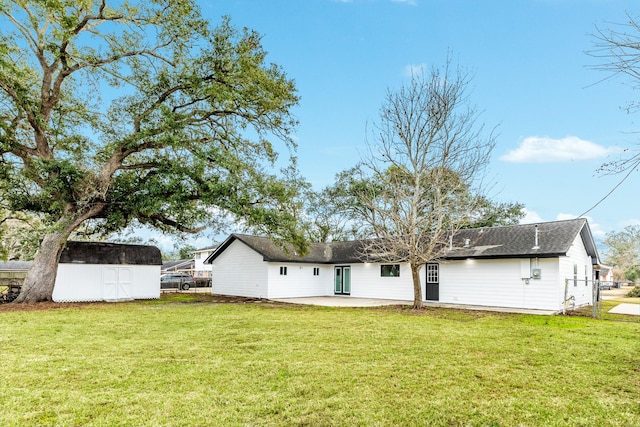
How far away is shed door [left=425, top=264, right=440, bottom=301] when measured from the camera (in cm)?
1802

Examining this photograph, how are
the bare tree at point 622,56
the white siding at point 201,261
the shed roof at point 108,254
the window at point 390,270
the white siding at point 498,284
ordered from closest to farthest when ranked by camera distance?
the bare tree at point 622,56 → the white siding at point 498,284 → the shed roof at point 108,254 → the window at point 390,270 → the white siding at point 201,261

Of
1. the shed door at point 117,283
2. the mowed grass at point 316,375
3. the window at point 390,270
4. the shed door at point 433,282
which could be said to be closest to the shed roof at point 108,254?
the shed door at point 117,283

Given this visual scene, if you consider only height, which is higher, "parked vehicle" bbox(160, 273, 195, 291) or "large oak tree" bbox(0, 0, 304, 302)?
"large oak tree" bbox(0, 0, 304, 302)

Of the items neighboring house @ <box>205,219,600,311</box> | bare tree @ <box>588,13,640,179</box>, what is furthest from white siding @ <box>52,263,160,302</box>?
bare tree @ <box>588,13,640,179</box>

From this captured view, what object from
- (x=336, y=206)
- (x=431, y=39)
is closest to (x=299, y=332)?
(x=431, y=39)

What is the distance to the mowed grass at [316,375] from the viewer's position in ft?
13.2

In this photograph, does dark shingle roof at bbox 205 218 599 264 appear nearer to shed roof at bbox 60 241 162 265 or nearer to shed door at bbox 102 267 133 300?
shed roof at bbox 60 241 162 265

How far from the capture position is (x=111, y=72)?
1606cm

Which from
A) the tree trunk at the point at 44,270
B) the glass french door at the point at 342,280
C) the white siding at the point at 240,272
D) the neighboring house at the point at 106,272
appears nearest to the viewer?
the tree trunk at the point at 44,270

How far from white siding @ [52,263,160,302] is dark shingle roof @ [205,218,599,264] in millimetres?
5110

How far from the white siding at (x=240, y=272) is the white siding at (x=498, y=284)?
9.28 meters

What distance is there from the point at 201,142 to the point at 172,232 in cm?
527

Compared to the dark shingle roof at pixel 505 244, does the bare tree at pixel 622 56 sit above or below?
above

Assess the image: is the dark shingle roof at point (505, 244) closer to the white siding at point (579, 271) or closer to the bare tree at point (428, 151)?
the white siding at point (579, 271)
